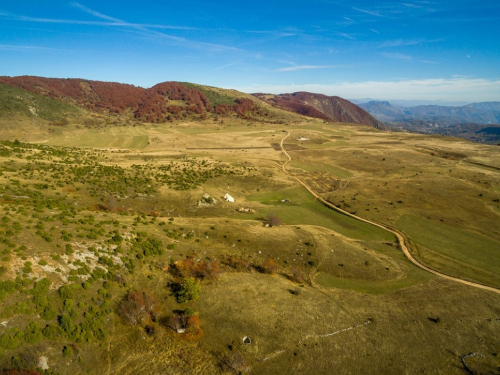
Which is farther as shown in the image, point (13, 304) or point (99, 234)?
point (99, 234)

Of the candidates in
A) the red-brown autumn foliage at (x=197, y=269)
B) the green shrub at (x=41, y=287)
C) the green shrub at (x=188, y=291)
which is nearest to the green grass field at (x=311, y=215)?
the red-brown autumn foliage at (x=197, y=269)

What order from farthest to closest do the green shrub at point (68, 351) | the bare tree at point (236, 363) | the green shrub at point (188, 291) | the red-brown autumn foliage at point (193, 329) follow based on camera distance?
the green shrub at point (188, 291), the red-brown autumn foliage at point (193, 329), the bare tree at point (236, 363), the green shrub at point (68, 351)

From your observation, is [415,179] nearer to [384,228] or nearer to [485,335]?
[384,228]

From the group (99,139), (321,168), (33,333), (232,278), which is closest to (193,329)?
(232,278)

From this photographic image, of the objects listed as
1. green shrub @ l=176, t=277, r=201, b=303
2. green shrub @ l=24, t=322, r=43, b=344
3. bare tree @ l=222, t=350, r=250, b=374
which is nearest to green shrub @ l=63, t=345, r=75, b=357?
green shrub @ l=24, t=322, r=43, b=344

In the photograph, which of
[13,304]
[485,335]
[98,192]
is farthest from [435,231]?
[98,192]

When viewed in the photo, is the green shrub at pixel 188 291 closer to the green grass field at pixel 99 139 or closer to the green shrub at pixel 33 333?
the green shrub at pixel 33 333

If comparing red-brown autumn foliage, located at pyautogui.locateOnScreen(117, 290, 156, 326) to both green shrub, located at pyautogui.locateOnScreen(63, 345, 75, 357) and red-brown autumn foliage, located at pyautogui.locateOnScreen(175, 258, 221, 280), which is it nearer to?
green shrub, located at pyautogui.locateOnScreen(63, 345, 75, 357)

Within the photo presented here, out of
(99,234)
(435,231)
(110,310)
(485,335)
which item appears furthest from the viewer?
(435,231)
